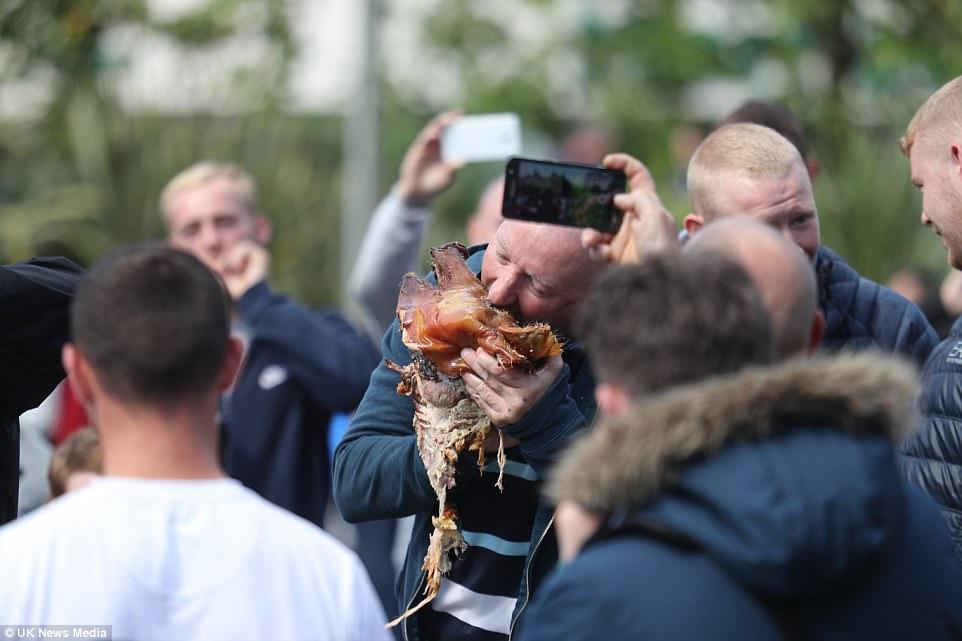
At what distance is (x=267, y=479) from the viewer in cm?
568

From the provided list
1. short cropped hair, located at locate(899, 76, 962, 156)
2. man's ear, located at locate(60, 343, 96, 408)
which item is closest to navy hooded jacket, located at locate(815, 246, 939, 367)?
short cropped hair, located at locate(899, 76, 962, 156)

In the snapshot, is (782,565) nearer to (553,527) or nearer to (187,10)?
(553,527)

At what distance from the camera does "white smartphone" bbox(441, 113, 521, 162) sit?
15.2 feet

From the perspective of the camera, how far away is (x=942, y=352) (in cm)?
363

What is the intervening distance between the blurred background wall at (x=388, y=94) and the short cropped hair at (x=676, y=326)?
26.4 feet

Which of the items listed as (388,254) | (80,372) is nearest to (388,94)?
(388,254)

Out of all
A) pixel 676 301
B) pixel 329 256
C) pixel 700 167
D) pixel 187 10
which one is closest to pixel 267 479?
pixel 700 167

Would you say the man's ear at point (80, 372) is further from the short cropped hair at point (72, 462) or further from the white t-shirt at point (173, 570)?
the short cropped hair at point (72, 462)

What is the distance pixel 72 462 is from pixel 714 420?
11.0 ft

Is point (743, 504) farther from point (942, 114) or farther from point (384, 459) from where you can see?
point (942, 114)

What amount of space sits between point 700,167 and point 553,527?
1.12 metres

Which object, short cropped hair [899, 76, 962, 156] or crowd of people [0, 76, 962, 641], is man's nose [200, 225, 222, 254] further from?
short cropped hair [899, 76, 962, 156]

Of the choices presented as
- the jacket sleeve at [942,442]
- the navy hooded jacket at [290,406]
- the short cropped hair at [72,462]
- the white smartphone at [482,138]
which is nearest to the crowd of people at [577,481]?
the jacket sleeve at [942,442]

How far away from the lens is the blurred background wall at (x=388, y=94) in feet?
37.1
